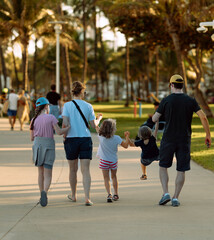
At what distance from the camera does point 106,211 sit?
754 centimetres

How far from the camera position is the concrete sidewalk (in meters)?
6.29

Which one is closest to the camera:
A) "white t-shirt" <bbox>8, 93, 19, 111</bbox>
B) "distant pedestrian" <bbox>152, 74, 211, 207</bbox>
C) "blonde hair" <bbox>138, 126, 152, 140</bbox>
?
A: "distant pedestrian" <bbox>152, 74, 211, 207</bbox>

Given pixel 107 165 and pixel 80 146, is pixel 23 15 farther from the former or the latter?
pixel 80 146

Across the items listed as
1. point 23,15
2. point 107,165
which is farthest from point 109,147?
point 23,15

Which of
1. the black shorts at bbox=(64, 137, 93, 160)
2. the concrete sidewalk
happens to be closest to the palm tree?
the concrete sidewalk

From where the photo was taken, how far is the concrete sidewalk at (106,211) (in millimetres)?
6293

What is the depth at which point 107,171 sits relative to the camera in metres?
8.39

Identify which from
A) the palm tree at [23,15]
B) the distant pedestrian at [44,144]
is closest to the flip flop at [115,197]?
the distant pedestrian at [44,144]

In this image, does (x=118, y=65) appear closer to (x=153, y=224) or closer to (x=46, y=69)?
(x=46, y=69)

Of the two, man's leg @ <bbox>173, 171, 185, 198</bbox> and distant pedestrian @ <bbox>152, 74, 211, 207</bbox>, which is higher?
distant pedestrian @ <bbox>152, 74, 211, 207</bbox>

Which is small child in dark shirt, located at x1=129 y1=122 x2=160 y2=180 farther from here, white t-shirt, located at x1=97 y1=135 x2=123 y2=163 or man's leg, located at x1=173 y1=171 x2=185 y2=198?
man's leg, located at x1=173 y1=171 x2=185 y2=198

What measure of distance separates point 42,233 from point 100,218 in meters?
1.01

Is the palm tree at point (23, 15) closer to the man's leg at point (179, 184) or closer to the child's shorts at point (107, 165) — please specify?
the child's shorts at point (107, 165)

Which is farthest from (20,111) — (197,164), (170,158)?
(170,158)
